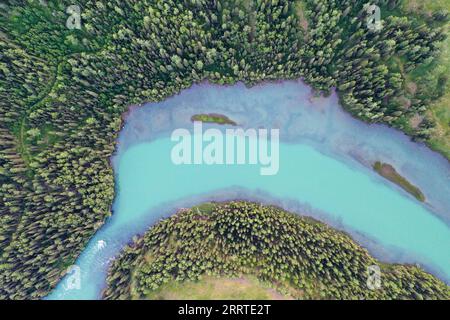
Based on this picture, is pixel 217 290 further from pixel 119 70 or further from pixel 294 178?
pixel 119 70

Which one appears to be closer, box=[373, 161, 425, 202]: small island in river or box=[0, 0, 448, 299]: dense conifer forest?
box=[0, 0, 448, 299]: dense conifer forest

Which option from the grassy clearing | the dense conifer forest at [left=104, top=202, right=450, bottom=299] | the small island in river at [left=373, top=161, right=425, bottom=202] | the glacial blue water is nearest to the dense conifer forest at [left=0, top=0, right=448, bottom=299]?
the glacial blue water

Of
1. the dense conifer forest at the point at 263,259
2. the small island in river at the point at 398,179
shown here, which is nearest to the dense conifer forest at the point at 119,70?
the small island in river at the point at 398,179

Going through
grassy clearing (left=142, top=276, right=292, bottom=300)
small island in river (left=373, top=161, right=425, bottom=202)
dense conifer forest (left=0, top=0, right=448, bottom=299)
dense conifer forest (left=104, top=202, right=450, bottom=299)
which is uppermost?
dense conifer forest (left=0, top=0, right=448, bottom=299)

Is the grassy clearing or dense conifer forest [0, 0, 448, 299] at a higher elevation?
dense conifer forest [0, 0, 448, 299]

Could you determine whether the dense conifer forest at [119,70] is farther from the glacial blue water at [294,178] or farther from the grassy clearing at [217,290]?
the grassy clearing at [217,290]

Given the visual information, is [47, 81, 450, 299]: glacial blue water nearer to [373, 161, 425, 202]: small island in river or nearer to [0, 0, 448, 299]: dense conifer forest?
[373, 161, 425, 202]: small island in river
